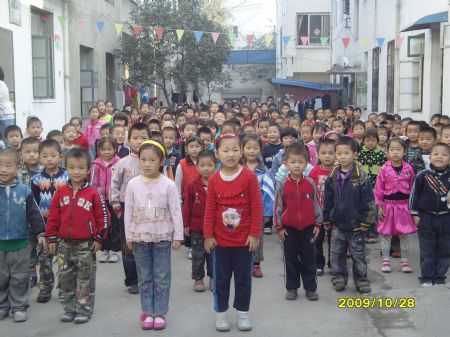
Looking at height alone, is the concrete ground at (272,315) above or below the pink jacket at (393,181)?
below

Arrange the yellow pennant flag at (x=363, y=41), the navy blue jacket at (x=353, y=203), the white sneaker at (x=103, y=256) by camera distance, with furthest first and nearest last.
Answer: the yellow pennant flag at (x=363, y=41), the white sneaker at (x=103, y=256), the navy blue jacket at (x=353, y=203)

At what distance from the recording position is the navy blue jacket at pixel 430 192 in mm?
6059

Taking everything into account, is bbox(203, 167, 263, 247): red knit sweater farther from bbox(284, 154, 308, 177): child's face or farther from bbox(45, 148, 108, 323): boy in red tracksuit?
bbox(45, 148, 108, 323): boy in red tracksuit

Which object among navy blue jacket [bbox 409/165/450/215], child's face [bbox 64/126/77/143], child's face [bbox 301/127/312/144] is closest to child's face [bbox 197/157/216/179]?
navy blue jacket [bbox 409/165/450/215]

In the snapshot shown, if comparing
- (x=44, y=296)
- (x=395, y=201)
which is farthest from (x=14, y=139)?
(x=395, y=201)

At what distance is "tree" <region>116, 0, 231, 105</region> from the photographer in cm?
2367

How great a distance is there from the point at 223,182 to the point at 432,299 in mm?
2204

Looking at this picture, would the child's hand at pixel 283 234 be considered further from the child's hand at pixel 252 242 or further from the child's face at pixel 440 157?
the child's face at pixel 440 157

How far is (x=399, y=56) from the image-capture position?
16.0 m

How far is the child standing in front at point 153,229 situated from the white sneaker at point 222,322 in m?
0.44

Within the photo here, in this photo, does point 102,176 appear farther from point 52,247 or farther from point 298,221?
point 298,221

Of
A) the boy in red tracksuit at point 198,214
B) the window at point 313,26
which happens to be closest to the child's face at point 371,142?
the boy in red tracksuit at point 198,214

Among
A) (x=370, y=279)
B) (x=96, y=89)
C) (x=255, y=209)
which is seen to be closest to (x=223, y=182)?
(x=255, y=209)
